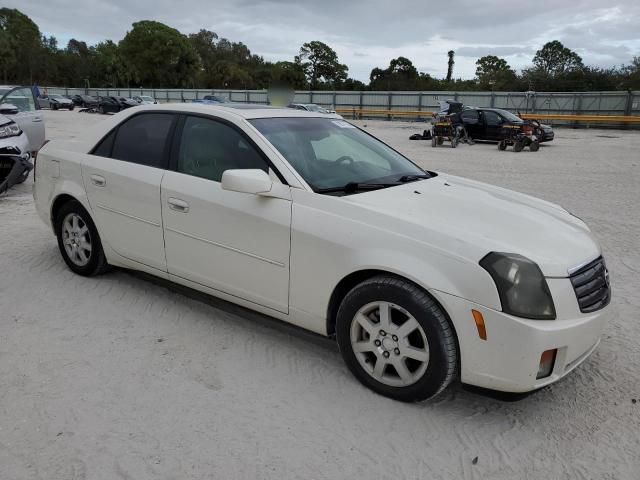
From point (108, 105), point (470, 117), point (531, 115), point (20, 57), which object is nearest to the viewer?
point (470, 117)

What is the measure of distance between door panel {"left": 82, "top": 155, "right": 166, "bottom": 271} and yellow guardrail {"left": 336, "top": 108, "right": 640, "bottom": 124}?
1191 inches

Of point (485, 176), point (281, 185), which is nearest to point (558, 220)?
point (281, 185)

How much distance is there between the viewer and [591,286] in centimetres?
290

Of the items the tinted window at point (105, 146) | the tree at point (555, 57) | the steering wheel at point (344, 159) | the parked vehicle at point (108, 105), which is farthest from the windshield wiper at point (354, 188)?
the tree at point (555, 57)

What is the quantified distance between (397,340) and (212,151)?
1.88 m

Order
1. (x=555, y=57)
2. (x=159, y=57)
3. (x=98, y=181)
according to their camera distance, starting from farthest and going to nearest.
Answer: (x=159, y=57) → (x=555, y=57) → (x=98, y=181)

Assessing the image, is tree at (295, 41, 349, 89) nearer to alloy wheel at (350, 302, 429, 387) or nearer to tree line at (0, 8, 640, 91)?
tree line at (0, 8, 640, 91)

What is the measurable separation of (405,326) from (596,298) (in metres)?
1.07

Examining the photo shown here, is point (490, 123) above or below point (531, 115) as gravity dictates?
above

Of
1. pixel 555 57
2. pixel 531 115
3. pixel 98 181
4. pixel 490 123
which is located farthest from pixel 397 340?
pixel 555 57

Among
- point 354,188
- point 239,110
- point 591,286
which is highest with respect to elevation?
point 239,110

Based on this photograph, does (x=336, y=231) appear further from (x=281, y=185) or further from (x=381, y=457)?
(x=381, y=457)

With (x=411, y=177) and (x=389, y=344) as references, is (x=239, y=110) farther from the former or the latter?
(x=389, y=344)

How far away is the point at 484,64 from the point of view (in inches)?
3634
